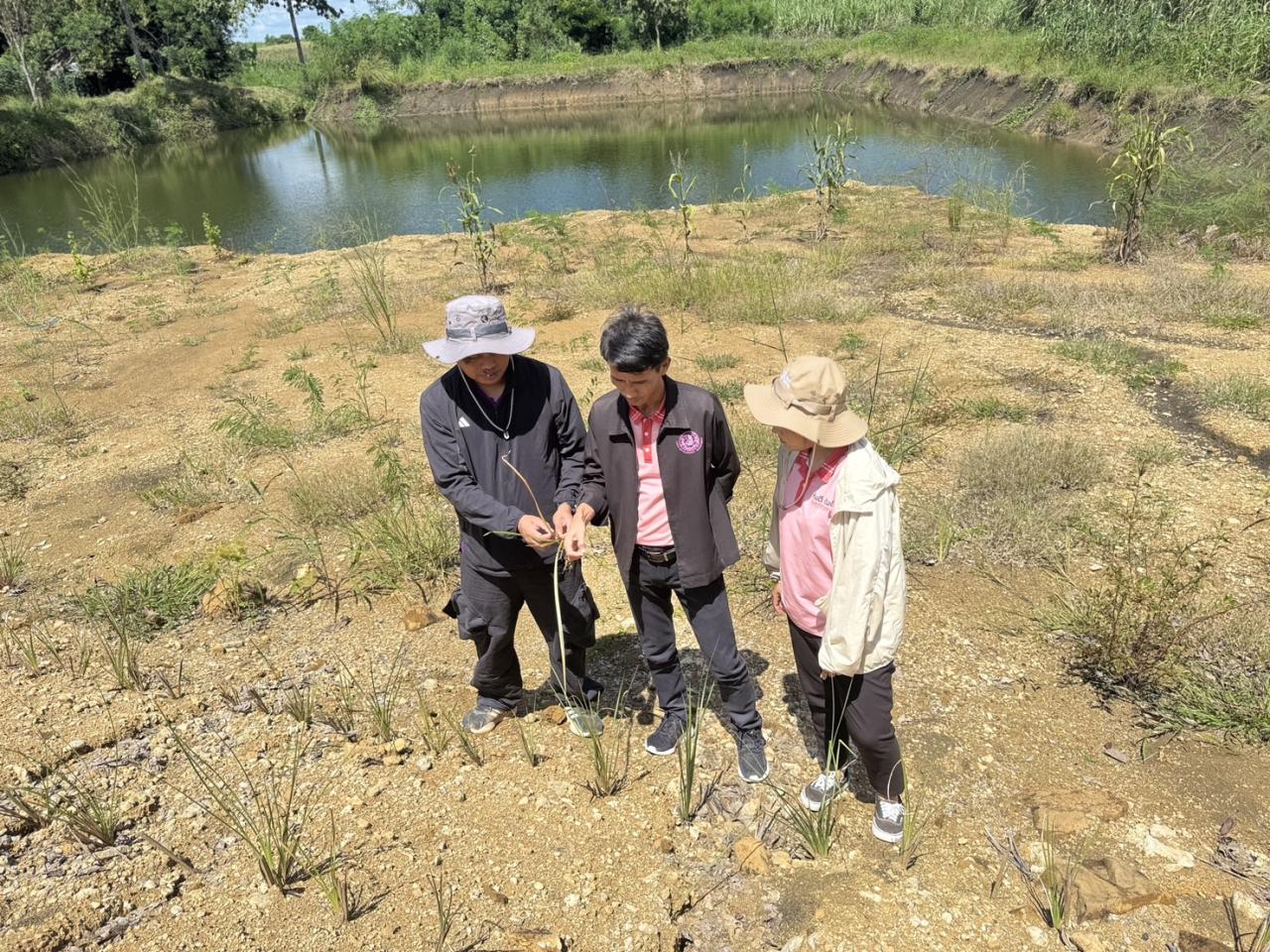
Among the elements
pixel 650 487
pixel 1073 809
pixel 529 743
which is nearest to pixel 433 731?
pixel 529 743

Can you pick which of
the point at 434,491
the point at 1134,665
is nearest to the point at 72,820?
the point at 434,491

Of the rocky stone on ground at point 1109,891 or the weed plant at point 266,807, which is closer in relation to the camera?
the rocky stone on ground at point 1109,891

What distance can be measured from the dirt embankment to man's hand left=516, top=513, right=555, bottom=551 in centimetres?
1426

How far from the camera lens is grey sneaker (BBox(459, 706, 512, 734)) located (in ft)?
8.73

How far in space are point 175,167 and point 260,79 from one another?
2060cm

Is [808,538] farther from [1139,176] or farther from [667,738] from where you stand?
Result: [1139,176]

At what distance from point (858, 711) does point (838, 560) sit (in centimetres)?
48

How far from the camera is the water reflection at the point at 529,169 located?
599 inches

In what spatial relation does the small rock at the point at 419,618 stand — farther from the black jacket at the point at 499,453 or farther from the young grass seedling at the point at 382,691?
the black jacket at the point at 499,453

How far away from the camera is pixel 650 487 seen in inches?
85.1

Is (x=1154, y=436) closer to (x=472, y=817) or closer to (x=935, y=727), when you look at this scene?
(x=935, y=727)

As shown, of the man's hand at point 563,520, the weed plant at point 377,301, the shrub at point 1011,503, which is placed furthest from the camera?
the weed plant at point 377,301

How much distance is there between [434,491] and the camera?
4477mm

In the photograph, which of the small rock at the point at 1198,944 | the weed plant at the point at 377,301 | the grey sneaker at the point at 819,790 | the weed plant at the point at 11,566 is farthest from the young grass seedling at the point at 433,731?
the weed plant at the point at 377,301
